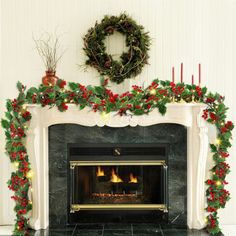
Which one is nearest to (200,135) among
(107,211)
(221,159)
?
(221,159)

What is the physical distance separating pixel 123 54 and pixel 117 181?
4.31ft

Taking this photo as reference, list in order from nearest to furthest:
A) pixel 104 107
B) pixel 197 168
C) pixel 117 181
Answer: pixel 104 107 < pixel 197 168 < pixel 117 181

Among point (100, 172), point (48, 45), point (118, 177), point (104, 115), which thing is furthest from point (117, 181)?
point (48, 45)

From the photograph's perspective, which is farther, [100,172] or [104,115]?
[100,172]

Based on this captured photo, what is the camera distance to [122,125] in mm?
3850

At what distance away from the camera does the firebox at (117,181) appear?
407 centimetres

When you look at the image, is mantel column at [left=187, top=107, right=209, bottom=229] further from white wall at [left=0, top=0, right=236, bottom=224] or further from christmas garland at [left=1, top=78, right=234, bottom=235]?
white wall at [left=0, top=0, right=236, bottom=224]

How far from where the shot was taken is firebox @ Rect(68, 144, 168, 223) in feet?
13.4

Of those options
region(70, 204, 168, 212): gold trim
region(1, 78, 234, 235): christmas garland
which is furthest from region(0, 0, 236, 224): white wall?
region(70, 204, 168, 212): gold trim

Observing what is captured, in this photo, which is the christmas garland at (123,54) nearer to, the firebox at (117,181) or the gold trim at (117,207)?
the firebox at (117,181)

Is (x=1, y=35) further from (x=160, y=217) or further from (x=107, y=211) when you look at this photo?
(x=160, y=217)

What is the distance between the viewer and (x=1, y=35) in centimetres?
424

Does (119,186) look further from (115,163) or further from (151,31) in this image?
(151,31)

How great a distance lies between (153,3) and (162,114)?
1.24m
